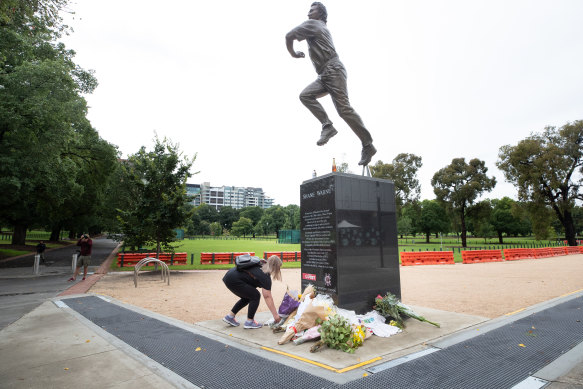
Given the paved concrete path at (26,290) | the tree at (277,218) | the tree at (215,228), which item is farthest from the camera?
the tree at (215,228)

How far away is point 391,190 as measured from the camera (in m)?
6.54

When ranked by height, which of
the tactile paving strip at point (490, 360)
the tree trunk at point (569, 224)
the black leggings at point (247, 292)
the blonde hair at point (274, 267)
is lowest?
the tactile paving strip at point (490, 360)

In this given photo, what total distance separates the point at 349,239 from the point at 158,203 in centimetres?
1335

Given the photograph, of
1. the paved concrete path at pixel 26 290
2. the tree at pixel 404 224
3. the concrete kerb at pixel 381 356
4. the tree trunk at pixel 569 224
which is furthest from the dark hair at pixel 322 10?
the tree at pixel 404 224

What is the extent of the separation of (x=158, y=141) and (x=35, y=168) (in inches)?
234

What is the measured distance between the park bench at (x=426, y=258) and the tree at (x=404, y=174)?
71.7 ft

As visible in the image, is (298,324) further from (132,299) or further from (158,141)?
(158,141)

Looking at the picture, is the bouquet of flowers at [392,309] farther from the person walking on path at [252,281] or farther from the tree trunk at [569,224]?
the tree trunk at [569,224]

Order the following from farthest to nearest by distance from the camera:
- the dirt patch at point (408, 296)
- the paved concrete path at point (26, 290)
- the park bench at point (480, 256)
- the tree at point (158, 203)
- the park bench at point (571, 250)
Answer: the park bench at point (571, 250), the park bench at point (480, 256), the tree at point (158, 203), the dirt patch at point (408, 296), the paved concrete path at point (26, 290)

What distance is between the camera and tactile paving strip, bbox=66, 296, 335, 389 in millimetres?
3381

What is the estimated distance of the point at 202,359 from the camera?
4.07m

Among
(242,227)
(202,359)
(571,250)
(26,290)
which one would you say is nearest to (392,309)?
(202,359)

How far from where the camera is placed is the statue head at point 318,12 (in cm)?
621

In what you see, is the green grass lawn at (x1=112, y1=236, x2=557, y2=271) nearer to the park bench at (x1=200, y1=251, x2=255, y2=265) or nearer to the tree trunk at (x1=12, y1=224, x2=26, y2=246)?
the park bench at (x1=200, y1=251, x2=255, y2=265)
